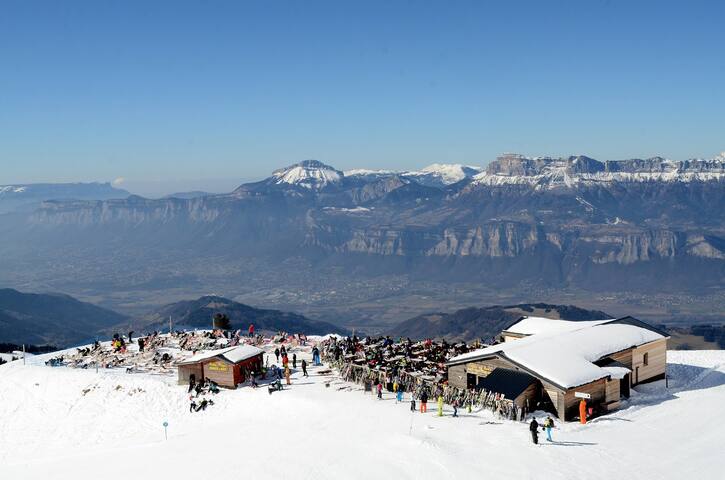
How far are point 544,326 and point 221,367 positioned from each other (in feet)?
88.7

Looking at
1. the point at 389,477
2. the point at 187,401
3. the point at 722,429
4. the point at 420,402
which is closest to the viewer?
the point at 389,477

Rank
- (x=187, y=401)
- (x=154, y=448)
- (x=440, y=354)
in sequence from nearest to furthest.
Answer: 1. (x=154, y=448)
2. (x=187, y=401)
3. (x=440, y=354)

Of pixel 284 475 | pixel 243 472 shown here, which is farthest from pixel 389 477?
pixel 243 472

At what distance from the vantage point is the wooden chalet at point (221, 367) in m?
47.3

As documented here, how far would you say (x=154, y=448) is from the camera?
3709cm

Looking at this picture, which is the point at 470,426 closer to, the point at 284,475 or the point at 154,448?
the point at 284,475

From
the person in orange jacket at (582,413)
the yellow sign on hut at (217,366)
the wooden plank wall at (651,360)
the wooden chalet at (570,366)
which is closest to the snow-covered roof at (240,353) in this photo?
the yellow sign on hut at (217,366)

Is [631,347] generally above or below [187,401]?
above

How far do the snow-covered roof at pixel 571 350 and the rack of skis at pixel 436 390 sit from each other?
2860 mm

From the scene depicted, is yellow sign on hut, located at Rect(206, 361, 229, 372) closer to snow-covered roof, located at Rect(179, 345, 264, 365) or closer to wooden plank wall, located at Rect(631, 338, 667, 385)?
snow-covered roof, located at Rect(179, 345, 264, 365)

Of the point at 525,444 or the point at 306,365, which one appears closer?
the point at 525,444

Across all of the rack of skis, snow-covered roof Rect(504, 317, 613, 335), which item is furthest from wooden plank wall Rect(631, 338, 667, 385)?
Result: the rack of skis

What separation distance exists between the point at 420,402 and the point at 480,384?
3971 mm

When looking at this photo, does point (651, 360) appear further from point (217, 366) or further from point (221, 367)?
point (217, 366)
